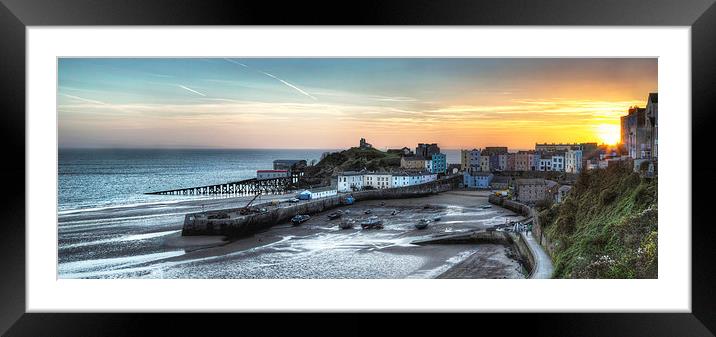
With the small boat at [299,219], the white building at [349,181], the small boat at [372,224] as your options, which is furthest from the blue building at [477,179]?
the small boat at [299,219]

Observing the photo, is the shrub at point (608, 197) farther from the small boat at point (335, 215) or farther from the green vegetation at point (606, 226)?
the small boat at point (335, 215)

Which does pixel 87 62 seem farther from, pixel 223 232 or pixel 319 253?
pixel 319 253

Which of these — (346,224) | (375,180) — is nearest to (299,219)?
(346,224)

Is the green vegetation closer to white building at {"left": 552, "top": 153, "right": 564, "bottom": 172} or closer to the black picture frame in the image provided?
white building at {"left": 552, "top": 153, "right": 564, "bottom": 172}

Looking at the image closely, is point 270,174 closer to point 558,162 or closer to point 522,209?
point 522,209

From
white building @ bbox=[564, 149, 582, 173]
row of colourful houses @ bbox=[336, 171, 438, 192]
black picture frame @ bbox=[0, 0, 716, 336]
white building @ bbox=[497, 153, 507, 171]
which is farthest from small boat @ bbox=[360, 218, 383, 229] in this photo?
black picture frame @ bbox=[0, 0, 716, 336]
